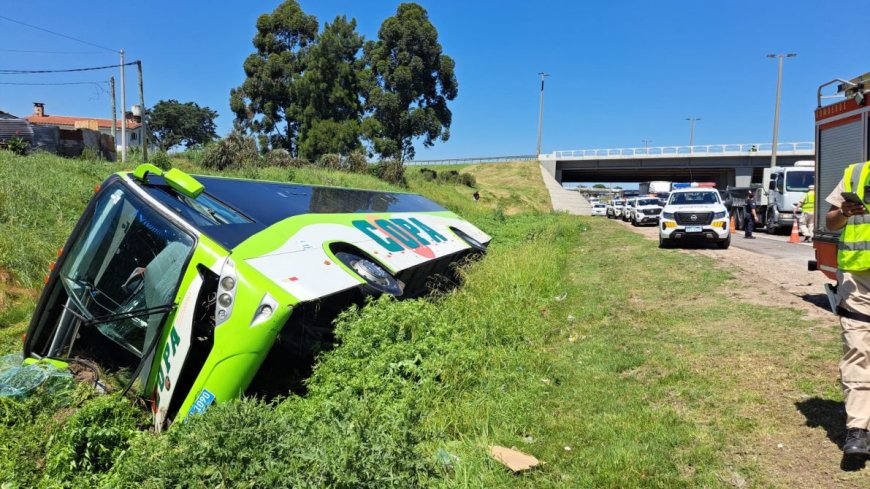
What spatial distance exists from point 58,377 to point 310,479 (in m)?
2.42

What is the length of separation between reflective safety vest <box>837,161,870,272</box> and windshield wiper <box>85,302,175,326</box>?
14.2 ft

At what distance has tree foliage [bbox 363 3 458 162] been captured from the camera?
135ft

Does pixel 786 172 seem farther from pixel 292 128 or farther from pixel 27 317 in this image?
pixel 292 128

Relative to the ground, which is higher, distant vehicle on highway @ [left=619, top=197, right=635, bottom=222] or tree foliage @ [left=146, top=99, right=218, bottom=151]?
tree foliage @ [left=146, top=99, right=218, bottom=151]

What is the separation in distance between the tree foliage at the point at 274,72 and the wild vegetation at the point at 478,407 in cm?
3670

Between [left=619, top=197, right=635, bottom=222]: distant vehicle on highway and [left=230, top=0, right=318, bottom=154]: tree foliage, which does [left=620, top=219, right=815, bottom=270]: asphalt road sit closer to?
[left=619, top=197, right=635, bottom=222]: distant vehicle on highway

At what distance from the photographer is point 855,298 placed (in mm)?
3254

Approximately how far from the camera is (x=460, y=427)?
152 inches

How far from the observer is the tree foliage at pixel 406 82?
135ft

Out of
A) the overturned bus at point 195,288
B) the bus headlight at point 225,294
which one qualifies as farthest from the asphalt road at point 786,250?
the bus headlight at point 225,294

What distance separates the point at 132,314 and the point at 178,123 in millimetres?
81913

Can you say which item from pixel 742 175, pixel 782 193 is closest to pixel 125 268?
pixel 782 193

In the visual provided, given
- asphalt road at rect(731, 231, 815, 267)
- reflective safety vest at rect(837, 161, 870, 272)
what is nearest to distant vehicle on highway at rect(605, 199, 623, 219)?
asphalt road at rect(731, 231, 815, 267)

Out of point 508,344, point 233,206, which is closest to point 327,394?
point 233,206
